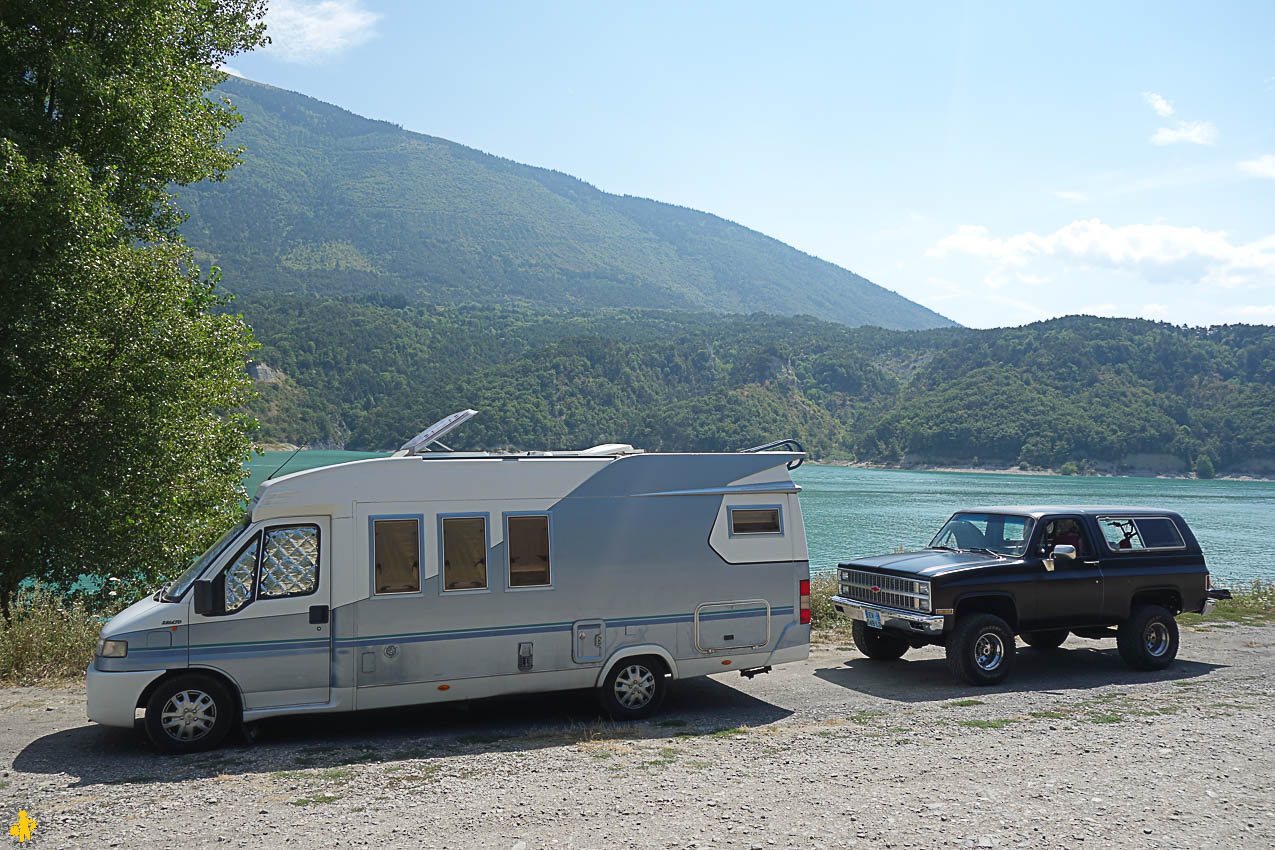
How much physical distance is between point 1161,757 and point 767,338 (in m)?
171

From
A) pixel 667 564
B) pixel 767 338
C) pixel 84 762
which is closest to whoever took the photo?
pixel 84 762

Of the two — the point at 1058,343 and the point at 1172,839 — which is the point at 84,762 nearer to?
the point at 1172,839

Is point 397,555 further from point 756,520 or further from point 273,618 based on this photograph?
point 756,520

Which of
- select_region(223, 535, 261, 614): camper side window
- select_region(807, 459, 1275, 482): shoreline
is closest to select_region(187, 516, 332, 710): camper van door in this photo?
select_region(223, 535, 261, 614): camper side window

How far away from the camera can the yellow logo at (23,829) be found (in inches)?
224

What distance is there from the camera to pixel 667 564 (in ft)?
29.6

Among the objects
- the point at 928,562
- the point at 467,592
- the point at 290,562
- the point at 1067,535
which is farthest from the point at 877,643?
the point at 290,562

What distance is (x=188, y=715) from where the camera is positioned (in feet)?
25.2

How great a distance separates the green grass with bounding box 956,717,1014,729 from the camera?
875cm

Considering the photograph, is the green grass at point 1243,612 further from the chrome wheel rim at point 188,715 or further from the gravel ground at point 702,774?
the chrome wheel rim at point 188,715

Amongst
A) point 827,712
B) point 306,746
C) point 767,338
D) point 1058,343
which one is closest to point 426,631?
point 306,746

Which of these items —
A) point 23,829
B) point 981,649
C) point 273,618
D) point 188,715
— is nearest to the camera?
point 23,829

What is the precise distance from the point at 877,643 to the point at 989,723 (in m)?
3.10

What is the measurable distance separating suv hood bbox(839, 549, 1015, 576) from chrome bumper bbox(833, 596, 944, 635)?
455 mm
